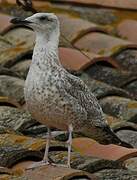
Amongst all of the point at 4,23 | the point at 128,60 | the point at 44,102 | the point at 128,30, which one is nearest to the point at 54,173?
the point at 44,102

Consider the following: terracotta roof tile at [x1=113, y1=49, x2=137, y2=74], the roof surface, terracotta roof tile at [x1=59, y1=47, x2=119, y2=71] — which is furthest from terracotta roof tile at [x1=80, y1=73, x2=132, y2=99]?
terracotta roof tile at [x1=113, y1=49, x2=137, y2=74]

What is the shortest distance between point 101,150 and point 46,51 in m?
0.64

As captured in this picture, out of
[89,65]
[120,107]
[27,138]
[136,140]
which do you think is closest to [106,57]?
[89,65]

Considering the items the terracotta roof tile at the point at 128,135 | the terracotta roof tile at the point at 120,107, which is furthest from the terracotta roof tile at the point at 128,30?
the terracotta roof tile at the point at 128,135

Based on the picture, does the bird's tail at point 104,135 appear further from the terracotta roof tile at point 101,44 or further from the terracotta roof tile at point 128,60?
the terracotta roof tile at point 101,44

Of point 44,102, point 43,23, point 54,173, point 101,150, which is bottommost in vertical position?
point 101,150

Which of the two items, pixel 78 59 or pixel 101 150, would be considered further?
pixel 78 59

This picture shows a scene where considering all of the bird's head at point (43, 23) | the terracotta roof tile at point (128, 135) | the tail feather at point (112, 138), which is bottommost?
the terracotta roof tile at point (128, 135)

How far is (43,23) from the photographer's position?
495 cm

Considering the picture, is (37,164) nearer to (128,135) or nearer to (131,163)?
(131,163)

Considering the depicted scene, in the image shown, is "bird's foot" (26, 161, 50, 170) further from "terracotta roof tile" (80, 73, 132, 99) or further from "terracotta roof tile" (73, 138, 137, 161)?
"terracotta roof tile" (80, 73, 132, 99)

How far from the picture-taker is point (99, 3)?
24.7 feet

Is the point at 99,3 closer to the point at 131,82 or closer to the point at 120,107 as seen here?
the point at 131,82

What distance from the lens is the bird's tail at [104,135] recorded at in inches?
200
